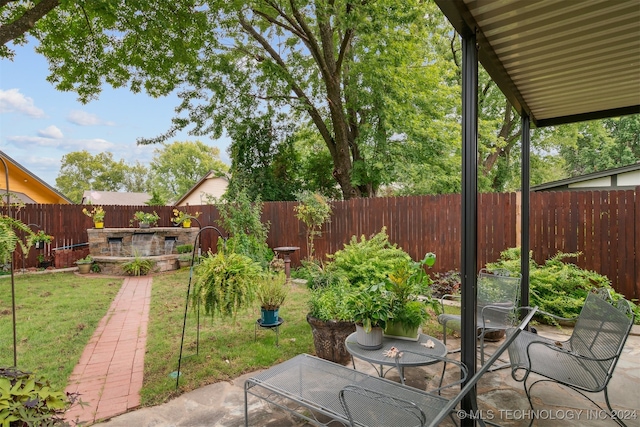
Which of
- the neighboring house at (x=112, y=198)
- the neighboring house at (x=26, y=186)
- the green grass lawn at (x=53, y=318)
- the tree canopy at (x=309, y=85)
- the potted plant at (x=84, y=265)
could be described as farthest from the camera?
the neighboring house at (x=112, y=198)

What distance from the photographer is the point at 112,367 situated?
300cm

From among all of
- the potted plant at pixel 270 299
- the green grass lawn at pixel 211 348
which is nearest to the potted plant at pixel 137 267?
the green grass lawn at pixel 211 348

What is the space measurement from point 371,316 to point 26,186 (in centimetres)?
1412

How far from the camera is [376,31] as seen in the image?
7852 mm

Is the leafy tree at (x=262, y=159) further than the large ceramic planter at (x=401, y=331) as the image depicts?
Yes

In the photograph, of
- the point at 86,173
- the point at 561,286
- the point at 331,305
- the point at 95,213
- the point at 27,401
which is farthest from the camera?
the point at 86,173

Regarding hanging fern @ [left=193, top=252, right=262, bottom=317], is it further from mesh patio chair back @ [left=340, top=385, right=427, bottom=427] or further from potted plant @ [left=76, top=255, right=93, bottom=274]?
potted plant @ [left=76, top=255, right=93, bottom=274]

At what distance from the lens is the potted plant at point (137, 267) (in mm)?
7566

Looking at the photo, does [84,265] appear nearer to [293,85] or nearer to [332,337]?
[293,85]

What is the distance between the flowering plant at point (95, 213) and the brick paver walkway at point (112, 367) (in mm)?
4548

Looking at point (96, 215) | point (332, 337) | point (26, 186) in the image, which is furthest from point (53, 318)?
point (26, 186)

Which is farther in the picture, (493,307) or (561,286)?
(561,286)

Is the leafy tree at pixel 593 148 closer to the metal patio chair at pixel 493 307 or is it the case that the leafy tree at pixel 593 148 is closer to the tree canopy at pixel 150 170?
the metal patio chair at pixel 493 307

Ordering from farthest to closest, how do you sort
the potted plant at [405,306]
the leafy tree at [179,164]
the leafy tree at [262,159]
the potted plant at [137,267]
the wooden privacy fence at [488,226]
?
the leafy tree at [179,164]
the leafy tree at [262,159]
the potted plant at [137,267]
the wooden privacy fence at [488,226]
the potted plant at [405,306]
